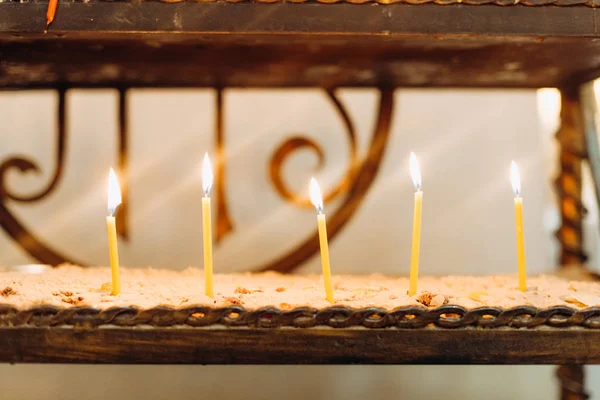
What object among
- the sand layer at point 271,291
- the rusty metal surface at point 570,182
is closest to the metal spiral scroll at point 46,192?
the sand layer at point 271,291

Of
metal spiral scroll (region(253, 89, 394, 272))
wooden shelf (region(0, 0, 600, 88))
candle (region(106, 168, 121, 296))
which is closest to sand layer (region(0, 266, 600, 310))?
candle (region(106, 168, 121, 296))

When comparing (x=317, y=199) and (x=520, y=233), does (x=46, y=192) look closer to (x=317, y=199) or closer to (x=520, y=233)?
(x=317, y=199)

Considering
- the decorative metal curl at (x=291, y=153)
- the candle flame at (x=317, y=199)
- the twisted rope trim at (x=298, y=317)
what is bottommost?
the twisted rope trim at (x=298, y=317)

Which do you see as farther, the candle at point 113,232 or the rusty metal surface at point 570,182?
the rusty metal surface at point 570,182

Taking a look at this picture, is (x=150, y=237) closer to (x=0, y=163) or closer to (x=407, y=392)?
(x=0, y=163)

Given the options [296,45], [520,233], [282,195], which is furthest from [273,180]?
[520,233]

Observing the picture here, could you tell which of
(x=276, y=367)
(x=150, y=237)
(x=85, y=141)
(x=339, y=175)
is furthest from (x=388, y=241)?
(x=85, y=141)

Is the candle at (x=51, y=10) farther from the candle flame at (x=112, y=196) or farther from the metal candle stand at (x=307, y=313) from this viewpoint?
the candle flame at (x=112, y=196)
